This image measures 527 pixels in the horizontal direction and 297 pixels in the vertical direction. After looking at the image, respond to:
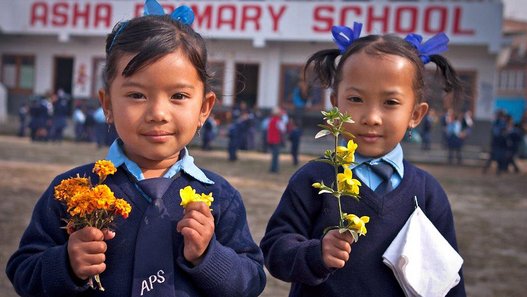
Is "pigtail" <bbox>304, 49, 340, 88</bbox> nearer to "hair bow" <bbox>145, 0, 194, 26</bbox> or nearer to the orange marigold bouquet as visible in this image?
"hair bow" <bbox>145, 0, 194, 26</bbox>

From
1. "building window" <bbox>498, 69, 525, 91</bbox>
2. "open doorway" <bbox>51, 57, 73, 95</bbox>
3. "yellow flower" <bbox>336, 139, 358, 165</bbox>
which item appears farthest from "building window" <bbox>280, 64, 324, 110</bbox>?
"building window" <bbox>498, 69, 525, 91</bbox>

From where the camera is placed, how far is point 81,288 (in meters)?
1.59

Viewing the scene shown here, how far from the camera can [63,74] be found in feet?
75.9

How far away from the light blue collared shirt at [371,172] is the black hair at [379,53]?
22 centimetres

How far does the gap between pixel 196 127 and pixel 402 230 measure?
66 cm

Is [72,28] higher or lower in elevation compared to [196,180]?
higher

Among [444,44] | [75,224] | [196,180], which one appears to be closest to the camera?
[75,224]

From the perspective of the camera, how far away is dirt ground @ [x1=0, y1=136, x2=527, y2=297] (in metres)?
5.14

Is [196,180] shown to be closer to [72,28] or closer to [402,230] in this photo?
[402,230]

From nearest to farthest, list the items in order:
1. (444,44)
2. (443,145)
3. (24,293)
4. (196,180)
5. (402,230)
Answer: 1. (24,293)
2. (196,180)
3. (402,230)
4. (444,44)
5. (443,145)

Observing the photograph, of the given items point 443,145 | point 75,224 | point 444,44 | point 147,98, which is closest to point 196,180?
point 147,98

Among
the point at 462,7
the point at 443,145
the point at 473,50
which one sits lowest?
the point at 443,145

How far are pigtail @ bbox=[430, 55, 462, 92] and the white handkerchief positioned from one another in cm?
61

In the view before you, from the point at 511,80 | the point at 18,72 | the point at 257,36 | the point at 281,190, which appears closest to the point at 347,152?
the point at 281,190
